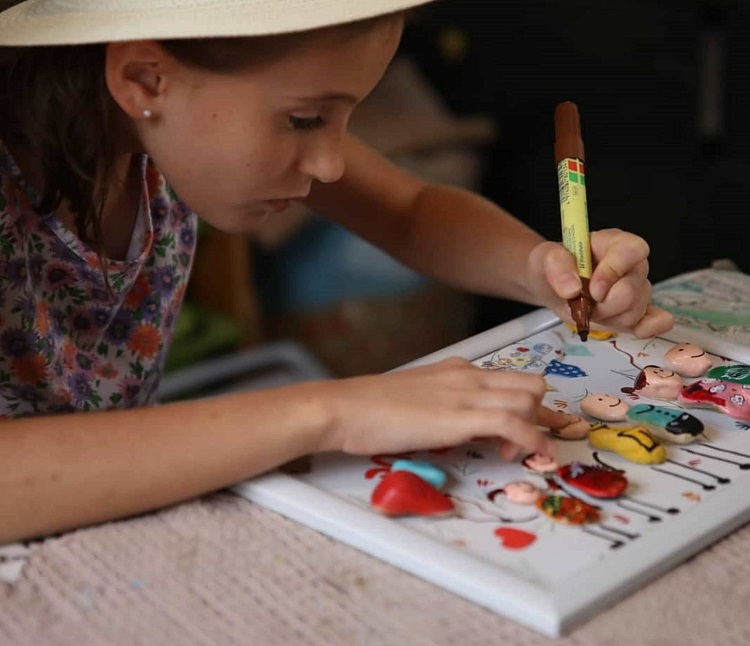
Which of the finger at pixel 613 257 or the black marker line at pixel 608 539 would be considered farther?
the finger at pixel 613 257

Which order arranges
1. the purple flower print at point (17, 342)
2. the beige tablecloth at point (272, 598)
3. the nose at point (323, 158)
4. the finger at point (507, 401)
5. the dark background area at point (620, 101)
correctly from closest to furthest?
the beige tablecloth at point (272, 598), the finger at point (507, 401), the nose at point (323, 158), the purple flower print at point (17, 342), the dark background area at point (620, 101)

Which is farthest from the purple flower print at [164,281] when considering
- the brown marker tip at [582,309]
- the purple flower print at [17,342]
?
the brown marker tip at [582,309]

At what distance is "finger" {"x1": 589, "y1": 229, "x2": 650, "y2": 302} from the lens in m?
0.73

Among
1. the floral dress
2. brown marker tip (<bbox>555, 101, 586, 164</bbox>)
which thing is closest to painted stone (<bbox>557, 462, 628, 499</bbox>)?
brown marker tip (<bbox>555, 101, 586, 164</bbox>)

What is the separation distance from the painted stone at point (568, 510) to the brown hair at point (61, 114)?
30cm

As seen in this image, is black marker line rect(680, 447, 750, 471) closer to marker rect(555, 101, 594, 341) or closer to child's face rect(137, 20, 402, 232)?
marker rect(555, 101, 594, 341)

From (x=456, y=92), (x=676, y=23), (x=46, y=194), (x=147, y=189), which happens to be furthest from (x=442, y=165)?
(x=46, y=194)

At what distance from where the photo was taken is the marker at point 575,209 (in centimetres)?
73

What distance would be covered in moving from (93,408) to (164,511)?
0.32 meters

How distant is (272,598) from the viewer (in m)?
0.53

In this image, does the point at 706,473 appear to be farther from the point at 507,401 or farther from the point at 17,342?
the point at 17,342

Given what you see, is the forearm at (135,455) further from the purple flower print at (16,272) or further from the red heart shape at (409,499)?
the purple flower print at (16,272)

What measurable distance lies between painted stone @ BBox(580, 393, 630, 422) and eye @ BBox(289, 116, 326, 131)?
0.75ft

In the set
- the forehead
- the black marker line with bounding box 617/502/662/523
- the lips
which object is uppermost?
the forehead
